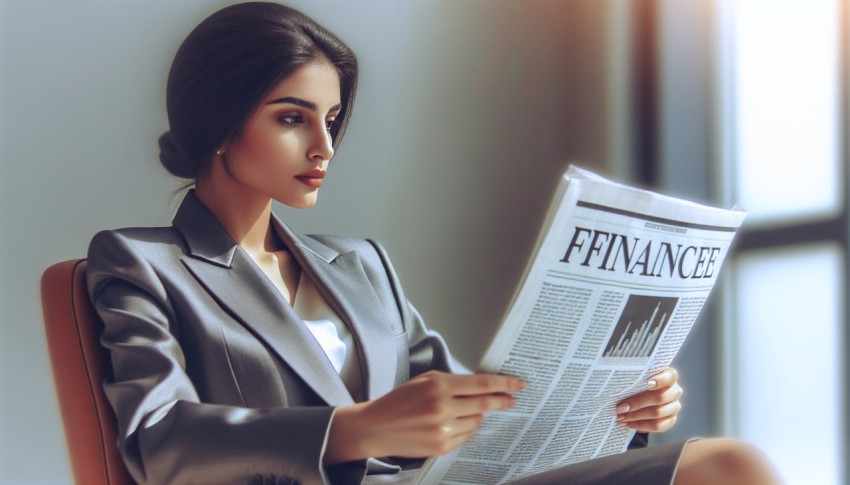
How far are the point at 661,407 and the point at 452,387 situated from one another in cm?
40

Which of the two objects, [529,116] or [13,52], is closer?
[13,52]

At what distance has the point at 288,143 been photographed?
53.4 inches

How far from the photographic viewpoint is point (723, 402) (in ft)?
9.50

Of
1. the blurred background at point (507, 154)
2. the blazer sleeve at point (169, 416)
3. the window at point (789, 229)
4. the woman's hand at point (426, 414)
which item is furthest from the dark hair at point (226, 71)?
the window at point (789, 229)

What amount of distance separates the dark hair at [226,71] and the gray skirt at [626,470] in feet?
2.01

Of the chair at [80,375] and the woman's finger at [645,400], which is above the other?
the chair at [80,375]

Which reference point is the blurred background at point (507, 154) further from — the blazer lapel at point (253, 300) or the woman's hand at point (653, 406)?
the woman's hand at point (653, 406)

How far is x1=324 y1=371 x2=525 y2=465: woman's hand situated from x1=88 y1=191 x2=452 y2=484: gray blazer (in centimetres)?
5

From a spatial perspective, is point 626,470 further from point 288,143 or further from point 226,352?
point 288,143

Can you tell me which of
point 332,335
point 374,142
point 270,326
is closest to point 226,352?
point 270,326

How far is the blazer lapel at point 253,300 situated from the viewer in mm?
1259

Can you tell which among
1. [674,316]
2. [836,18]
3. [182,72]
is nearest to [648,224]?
[674,316]

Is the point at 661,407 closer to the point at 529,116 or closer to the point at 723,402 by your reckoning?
the point at 723,402

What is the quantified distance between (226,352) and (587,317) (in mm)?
445
